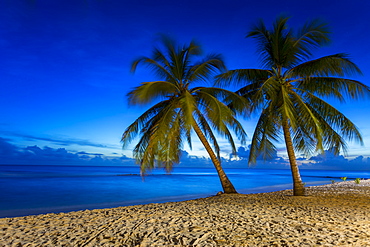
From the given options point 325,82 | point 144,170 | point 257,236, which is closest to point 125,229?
point 257,236

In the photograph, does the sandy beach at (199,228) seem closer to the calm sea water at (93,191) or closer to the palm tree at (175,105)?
the palm tree at (175,105)

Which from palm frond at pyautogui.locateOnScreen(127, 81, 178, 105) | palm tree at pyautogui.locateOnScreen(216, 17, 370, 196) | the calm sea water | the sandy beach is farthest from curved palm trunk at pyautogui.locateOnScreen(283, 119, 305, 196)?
the calm sea water

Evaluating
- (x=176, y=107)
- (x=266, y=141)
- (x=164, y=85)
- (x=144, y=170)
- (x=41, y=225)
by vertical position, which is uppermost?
(x=164, y=85)

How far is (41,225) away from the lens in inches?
190

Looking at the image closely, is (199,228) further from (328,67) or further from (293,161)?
(328,67)

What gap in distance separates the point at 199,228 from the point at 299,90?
6.91 m

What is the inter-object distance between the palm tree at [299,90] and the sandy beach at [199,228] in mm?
3401

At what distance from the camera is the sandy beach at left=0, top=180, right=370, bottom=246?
3699 millimetres

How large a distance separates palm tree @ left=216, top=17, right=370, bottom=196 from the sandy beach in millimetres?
3401

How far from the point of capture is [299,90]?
29.9 ft

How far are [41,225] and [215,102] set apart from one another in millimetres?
6017

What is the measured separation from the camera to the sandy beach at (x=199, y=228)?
3699mm

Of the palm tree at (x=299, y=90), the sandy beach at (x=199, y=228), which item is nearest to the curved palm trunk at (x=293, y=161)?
the palm tree at (x=299, y=90)

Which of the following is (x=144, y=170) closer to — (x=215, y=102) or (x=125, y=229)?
(x=215, y=102)
